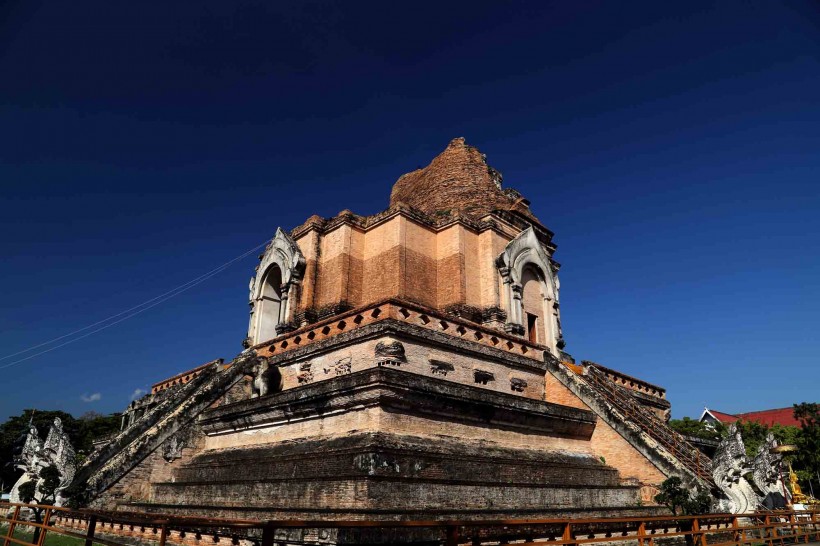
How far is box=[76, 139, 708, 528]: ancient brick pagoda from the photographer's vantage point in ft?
31.9

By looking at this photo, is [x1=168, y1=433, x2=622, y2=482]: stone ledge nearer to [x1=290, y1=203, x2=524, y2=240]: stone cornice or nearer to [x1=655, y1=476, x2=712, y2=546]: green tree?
[x1=655, y1=476, x2=712, y2=546]: green tree

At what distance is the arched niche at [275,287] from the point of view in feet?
61.5

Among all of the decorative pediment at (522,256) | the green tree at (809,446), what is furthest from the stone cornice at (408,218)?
the green tree at (809,446)

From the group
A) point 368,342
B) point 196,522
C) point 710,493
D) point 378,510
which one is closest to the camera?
point 196,522

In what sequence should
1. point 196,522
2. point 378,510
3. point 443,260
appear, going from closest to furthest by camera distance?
point 196,522 → point 378,510 → point 443,260

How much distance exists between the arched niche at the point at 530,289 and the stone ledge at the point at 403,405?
194 inches

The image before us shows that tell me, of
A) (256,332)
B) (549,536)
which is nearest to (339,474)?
(549,536)

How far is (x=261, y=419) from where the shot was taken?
12539 millimetres

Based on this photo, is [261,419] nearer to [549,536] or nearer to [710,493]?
[549,536]

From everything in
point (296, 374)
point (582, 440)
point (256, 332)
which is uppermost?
point (256, 332)

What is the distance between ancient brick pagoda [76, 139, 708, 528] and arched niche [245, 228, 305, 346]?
6cm

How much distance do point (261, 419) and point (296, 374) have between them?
2.16 m

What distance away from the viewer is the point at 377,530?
298 inches

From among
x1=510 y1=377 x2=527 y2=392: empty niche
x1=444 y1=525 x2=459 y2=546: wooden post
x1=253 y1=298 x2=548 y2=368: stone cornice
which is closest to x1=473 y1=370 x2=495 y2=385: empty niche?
x1=253 y1=298 x2=548 y2=368: stone cornice
